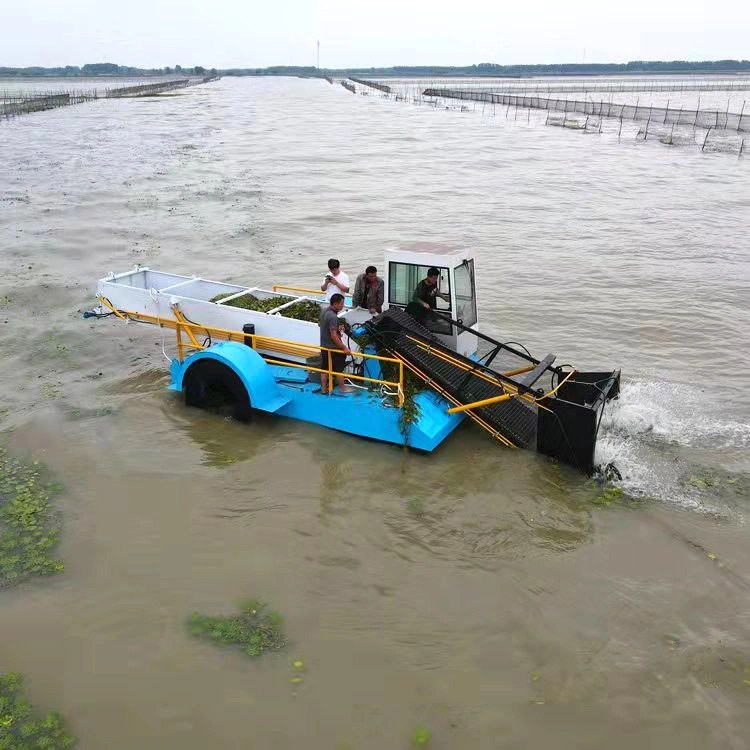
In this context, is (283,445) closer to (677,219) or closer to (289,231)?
(289,231)

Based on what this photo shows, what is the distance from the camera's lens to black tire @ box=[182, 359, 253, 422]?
31.8 feet

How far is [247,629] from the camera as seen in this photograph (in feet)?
21.0

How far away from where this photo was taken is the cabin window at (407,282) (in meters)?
9.77

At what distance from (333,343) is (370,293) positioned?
1.06 metres

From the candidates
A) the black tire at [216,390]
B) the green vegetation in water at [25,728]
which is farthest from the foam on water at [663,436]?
the green vegetation in water at [25,728]

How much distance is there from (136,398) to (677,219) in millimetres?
20477

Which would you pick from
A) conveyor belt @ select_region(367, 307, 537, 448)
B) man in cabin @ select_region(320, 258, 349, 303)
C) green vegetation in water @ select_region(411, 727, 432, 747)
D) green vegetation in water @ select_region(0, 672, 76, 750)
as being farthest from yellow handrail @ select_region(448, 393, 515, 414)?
green vegetation in water @ select_region(0, 672, 76, 750)

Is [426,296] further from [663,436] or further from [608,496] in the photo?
[663,436]

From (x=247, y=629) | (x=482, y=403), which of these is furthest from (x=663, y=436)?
(x=247, y=629)

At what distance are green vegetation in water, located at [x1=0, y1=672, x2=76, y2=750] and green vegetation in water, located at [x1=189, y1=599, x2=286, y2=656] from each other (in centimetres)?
131

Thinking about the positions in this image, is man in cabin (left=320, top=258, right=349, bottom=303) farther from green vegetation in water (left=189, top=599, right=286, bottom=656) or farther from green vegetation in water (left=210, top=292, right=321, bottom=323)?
green vegetation in water (left=189, top=599, right=286, bottom=656)

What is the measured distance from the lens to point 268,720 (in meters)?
5.57

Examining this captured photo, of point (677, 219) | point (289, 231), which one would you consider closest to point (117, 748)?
point (289, 231)

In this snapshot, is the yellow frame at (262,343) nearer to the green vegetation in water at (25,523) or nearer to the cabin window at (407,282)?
the cabin window at (407,282)
